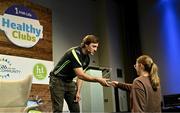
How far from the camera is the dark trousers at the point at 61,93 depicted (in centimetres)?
329

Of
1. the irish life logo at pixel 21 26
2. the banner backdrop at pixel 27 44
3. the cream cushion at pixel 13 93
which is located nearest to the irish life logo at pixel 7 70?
the banner backdrop at pixel 27 44

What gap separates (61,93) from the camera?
333 cm

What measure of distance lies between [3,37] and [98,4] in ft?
9.55

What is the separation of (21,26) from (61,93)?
2.37 m

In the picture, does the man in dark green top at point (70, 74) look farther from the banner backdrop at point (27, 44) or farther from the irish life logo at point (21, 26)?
the irish life logo at point (21, 26)

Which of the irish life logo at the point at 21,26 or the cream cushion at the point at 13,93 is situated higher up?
the irish life logo at the point at 21,26

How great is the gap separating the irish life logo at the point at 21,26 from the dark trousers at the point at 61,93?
2048 mm

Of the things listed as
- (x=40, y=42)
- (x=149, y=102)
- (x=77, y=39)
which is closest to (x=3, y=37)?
(x=40, y=42)

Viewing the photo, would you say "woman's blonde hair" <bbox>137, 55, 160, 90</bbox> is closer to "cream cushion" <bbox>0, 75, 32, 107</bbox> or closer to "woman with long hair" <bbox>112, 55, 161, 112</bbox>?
"woman with long hair" <bbox>112, 55, 161, 112</bbox>

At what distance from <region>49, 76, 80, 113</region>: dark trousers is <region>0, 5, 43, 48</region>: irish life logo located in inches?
80.6

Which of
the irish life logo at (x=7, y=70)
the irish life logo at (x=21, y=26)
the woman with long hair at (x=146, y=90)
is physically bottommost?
the woman with long hair at (x=146, y=90)

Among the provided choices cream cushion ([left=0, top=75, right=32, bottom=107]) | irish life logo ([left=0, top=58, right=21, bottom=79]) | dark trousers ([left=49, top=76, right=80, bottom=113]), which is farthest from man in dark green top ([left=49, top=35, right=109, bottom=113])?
irish life logo ([left=0, top=58, right=21, bottom=79])

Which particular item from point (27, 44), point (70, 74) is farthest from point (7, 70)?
point (70, 74)

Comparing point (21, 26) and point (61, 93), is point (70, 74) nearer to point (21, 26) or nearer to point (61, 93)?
point (61, 93)
